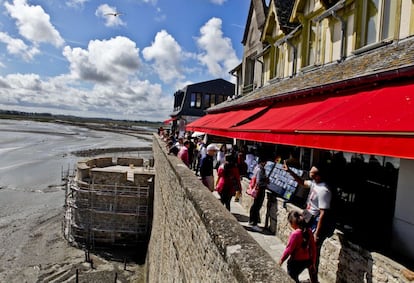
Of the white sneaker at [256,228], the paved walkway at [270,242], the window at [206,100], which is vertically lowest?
the paved walkway at [270,242]

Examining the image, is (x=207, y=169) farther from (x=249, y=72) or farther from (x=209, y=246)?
(x=249, y=72)

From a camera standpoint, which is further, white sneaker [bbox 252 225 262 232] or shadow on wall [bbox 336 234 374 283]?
white sneaker [bbox 252 225 262 232]

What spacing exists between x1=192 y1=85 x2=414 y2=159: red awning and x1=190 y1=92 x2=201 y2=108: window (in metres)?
32.3

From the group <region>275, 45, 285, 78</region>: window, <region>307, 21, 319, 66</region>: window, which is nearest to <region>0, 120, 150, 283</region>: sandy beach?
<region>275, 45, 285, 78</region>: window

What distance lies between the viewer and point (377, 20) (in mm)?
7625

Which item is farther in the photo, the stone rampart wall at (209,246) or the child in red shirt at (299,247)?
the child in red shirt at (299,247)

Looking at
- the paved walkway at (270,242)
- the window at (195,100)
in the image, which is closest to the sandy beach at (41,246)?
the paved walkway at (270,242)

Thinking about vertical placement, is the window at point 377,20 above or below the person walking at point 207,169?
above

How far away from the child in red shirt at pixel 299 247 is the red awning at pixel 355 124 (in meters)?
1.18

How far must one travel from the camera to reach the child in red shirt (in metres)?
4.65

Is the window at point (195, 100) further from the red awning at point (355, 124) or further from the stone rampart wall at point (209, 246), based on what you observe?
the red awning at point (355, 124)

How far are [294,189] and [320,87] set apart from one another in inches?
92.6

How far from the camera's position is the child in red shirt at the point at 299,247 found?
15.3 feet

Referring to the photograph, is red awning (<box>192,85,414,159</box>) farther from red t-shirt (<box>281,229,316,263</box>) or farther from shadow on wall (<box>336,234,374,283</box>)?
shadow on wall (<box>336,234,374,283</box>)
